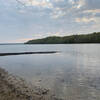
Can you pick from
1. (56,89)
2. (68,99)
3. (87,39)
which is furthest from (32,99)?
(87,39)

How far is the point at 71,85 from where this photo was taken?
12766 millimetres

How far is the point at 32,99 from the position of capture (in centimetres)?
863

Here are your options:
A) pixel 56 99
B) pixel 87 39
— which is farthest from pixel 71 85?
pixel 87 39

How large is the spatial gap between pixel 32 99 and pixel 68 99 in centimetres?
273

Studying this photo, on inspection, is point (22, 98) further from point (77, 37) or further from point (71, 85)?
A: point (77, 37)

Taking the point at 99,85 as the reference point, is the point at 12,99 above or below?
above

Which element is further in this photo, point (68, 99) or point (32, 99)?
point (68, 99)

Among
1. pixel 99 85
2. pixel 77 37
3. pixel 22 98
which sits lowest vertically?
pixel 99 85

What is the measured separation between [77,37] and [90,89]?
193 m

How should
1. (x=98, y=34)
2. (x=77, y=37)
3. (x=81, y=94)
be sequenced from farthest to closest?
(x=77, y=37) < (x=98, y=34) < (x=81, y=94)

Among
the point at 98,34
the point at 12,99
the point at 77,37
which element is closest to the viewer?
the point at 12,99

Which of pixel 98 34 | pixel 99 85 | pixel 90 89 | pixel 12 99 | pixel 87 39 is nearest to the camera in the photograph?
A: pixel 12 99

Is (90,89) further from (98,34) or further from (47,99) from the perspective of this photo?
(98,34)

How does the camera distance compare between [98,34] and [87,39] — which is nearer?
[98,34]
